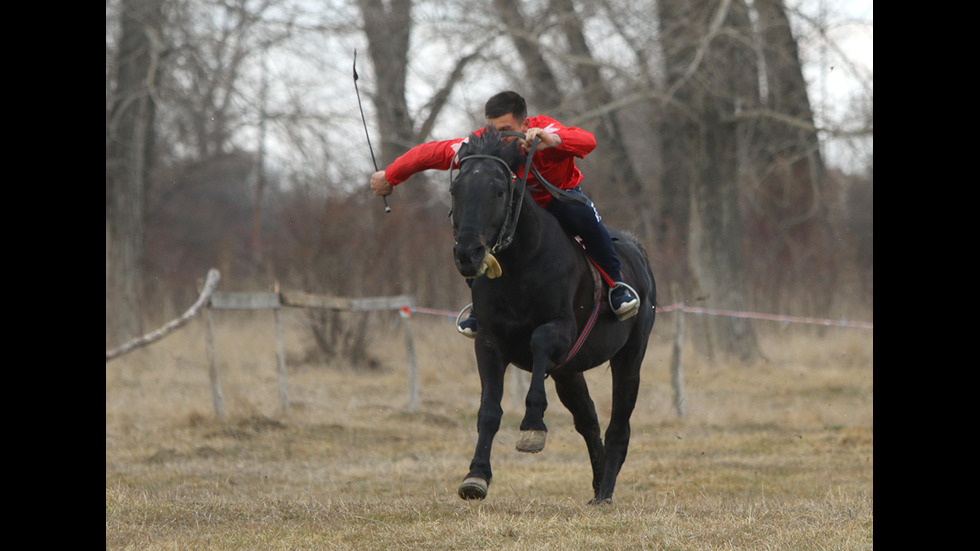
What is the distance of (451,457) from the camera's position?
9750mm

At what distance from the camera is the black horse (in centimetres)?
521

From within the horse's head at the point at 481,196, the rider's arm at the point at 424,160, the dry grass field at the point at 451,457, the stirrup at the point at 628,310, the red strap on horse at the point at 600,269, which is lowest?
the dry grass field at the point at 451,457

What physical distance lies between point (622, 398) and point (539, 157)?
207cm

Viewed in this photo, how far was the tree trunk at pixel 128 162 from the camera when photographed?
17.7 metres

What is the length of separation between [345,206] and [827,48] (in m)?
8.01

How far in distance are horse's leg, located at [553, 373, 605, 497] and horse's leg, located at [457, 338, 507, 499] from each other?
1369 mm

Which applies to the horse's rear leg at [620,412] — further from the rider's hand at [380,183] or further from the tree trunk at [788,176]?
the tree trunk at [788,176]

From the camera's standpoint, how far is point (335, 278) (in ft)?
54.9

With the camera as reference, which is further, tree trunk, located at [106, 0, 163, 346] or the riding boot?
tree trunk, located at [106, 0, 163, 346]

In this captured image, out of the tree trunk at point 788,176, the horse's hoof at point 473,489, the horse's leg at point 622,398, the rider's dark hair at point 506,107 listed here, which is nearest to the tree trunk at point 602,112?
the tree trunk at point 788,176

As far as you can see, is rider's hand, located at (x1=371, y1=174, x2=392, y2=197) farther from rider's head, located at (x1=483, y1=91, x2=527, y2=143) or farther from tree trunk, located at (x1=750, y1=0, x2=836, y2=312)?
tree trunk, located at (x1=750, y1=0, x2=836, y2=312)

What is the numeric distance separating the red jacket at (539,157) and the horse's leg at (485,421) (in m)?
1.04

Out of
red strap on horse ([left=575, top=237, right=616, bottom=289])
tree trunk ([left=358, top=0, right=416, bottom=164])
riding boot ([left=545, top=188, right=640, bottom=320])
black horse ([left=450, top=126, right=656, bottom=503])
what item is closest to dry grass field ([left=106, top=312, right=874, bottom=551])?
black horse ([left=450, top=126, right=656, bottom=503])
